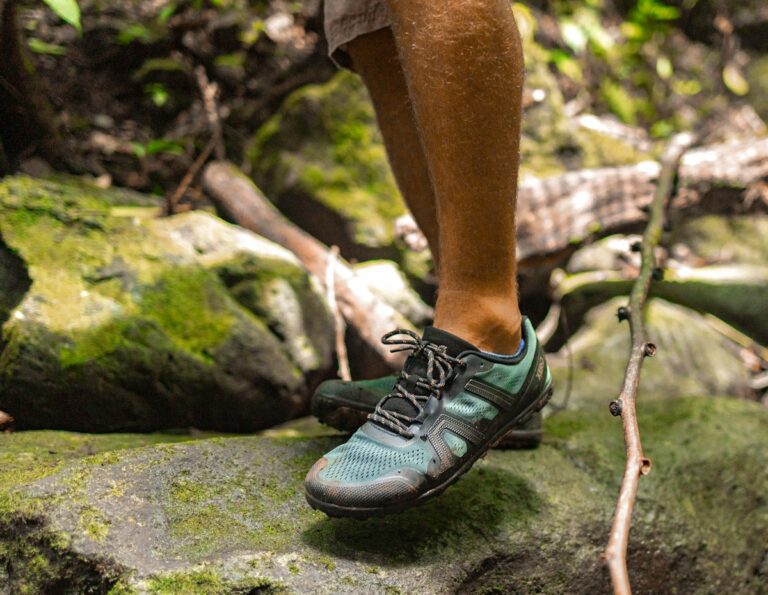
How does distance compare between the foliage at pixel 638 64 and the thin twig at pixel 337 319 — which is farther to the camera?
the foliage at pixel 638 64

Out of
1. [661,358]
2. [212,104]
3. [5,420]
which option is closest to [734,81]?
[661,358]

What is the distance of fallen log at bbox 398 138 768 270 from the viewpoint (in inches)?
132

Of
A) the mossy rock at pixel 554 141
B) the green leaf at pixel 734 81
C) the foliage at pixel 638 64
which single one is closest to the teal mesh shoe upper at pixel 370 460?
the mossy rock at pixel 554 141

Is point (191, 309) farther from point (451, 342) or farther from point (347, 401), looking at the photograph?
point (451, 342)

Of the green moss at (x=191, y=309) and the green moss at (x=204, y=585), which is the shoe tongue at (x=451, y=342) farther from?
the green moss at (x=191, y=309)

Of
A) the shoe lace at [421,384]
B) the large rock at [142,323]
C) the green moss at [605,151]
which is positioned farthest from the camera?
the green moss at [605,151]

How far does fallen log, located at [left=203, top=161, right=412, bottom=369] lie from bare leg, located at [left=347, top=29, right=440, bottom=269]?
0.89 meters

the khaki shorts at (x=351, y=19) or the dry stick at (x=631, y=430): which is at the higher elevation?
the khaki shorts at (x=351, y=19)

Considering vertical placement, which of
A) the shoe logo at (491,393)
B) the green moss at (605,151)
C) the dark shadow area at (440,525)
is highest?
the shoe logo at (491,393)

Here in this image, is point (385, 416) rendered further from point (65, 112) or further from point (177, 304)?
point (65, 112)

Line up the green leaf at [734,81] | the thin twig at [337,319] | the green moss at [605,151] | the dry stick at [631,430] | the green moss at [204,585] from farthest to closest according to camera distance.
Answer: the green leaf at [734,81]
the green moss at [605,151]
the thin twig at [337,319]
the green moss at [204,585]
the dry stick at [631,430]

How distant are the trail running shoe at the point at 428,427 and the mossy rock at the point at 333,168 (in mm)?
2300

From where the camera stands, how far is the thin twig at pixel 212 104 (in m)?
3.92

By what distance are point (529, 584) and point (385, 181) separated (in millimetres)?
2794
